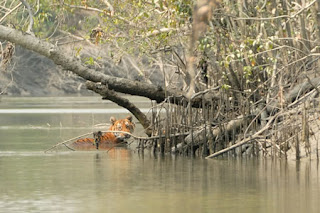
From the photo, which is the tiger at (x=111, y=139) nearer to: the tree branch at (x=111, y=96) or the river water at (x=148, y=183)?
the river water at (x=148, y=183)

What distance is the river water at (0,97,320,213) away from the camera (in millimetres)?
9609

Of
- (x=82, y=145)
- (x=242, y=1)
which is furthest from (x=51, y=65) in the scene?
(x=242, y=1)

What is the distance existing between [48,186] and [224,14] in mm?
4324

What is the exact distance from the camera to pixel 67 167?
13898mm

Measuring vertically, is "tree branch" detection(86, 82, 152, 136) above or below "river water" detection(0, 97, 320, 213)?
above

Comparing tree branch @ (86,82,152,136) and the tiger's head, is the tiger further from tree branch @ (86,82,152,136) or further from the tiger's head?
tree branch @ (86,82,152,136)

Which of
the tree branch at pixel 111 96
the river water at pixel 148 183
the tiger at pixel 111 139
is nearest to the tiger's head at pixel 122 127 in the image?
the tiger at pixel 111 139

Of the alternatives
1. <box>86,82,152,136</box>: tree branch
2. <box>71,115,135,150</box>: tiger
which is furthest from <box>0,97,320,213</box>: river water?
<box>71,115,135,150</box>: tiger

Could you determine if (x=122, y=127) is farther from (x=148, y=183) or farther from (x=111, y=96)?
(x=148, y=183)

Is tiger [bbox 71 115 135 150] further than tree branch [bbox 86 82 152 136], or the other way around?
tiger [bbox 71 115 135 150]

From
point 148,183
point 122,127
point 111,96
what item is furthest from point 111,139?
point 148,183

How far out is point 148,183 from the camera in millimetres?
11773

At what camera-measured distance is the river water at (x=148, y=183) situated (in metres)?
9.61

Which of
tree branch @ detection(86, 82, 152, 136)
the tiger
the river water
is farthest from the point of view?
the tiger
